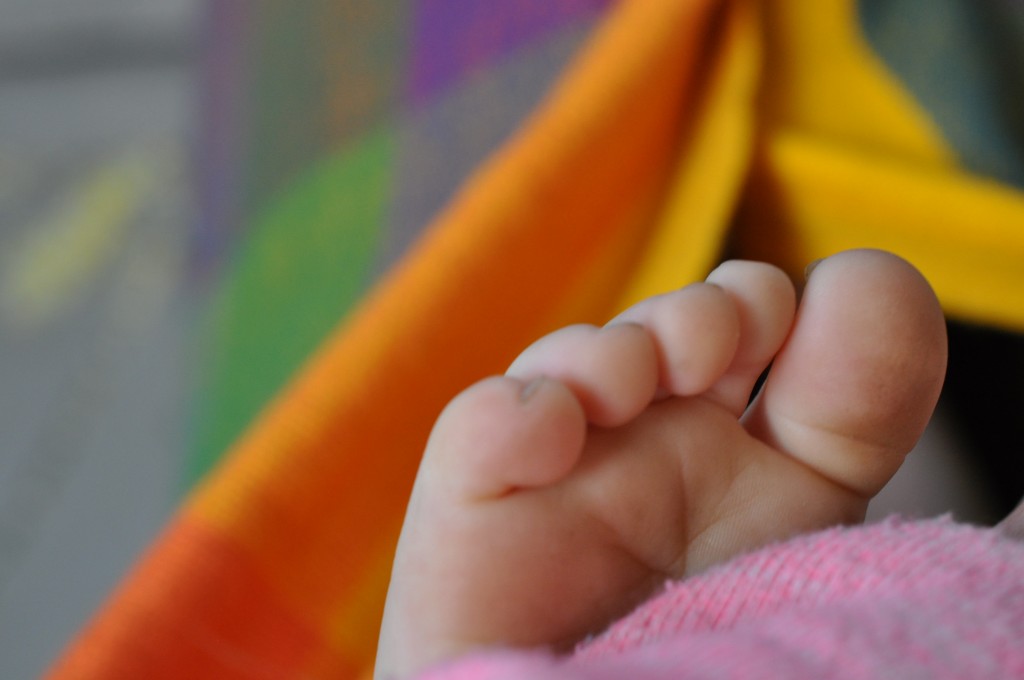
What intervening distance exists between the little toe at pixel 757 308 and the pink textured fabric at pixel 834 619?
2.2 inches

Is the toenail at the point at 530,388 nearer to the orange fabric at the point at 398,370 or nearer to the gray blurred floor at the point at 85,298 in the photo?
the orange fabric at the point at 398,370

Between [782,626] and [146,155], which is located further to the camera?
[146,155]

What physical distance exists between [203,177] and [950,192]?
0.51 metres

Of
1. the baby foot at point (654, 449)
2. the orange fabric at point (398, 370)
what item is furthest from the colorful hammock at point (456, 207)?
the baby foot at point (654, 449)

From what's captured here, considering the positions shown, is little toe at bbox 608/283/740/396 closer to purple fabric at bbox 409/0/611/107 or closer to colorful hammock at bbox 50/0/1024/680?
colorful hammock at bbox 50/0/1024/680

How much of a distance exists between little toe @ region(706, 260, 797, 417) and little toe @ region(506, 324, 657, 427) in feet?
0.11

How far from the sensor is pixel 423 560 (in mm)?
292

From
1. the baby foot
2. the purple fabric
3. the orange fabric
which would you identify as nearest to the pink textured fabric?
the baby foot

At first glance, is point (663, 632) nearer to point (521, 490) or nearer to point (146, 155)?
point (521, 490)

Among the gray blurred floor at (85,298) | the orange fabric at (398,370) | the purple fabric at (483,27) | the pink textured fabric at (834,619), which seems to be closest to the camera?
the pink textured fabric at (834,619)

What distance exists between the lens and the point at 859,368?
313mm

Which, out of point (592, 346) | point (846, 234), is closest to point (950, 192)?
point (846, 234)

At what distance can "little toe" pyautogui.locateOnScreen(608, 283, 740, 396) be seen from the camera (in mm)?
301

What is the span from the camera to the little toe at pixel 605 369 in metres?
0.29
